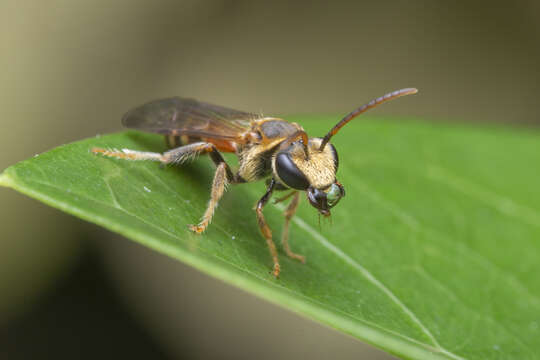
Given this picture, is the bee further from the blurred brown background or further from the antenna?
the blurred brown background

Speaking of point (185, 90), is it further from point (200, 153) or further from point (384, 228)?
point (384, 228)

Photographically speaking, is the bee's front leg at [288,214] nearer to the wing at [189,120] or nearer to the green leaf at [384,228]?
the green leaf at [384,228]

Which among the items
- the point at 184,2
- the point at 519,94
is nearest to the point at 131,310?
the point at 184,2

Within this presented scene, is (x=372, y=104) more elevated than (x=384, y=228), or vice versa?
(x=372, y=104)

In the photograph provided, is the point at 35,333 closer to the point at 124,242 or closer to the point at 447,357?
the point at 124,242

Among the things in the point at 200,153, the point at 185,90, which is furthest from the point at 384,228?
the point at 185,90

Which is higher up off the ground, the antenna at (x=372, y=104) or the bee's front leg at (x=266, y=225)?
the antenna at (x=372, y=104)

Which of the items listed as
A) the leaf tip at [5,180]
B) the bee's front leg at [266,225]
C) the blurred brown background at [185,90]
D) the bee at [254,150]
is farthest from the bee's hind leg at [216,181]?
the blurred brown background at [185,90]
